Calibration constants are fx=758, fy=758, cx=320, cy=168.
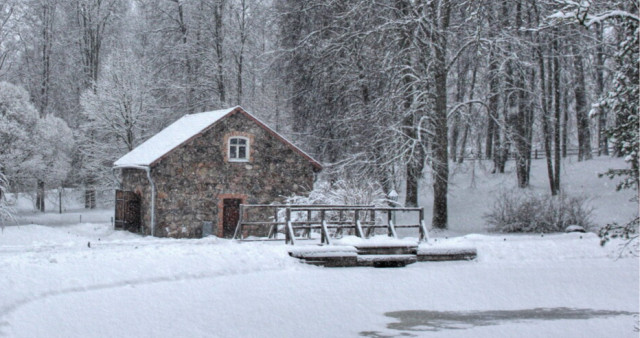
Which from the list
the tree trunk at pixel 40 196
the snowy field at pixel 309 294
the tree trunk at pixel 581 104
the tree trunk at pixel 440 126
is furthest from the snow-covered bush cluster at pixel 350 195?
the tree trunk at pixel 40 196

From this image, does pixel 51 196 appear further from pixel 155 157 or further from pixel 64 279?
pixel 64 279

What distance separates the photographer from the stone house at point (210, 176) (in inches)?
1134

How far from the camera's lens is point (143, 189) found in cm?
3020

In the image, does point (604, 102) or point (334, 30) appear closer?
point (604, 102)

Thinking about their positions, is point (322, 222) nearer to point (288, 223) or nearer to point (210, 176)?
point (288, 223)

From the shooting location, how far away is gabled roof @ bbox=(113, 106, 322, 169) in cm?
2897

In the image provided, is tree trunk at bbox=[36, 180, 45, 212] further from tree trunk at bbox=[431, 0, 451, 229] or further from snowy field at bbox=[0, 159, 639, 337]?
tree trunk at bbox=[431, 0, 451, 229]

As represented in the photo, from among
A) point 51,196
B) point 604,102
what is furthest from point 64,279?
point 51,196

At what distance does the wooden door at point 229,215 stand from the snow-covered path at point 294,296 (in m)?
9.69

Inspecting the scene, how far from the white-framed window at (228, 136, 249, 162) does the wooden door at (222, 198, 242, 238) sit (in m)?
1.63

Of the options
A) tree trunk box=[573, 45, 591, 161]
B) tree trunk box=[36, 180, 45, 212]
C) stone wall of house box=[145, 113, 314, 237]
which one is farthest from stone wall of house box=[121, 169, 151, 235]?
tree trunk box=[573, 45, 591, 161]

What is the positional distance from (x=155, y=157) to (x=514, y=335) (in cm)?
1962

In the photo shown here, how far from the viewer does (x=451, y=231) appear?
28.2 metres

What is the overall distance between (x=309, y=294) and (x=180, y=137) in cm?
1642
